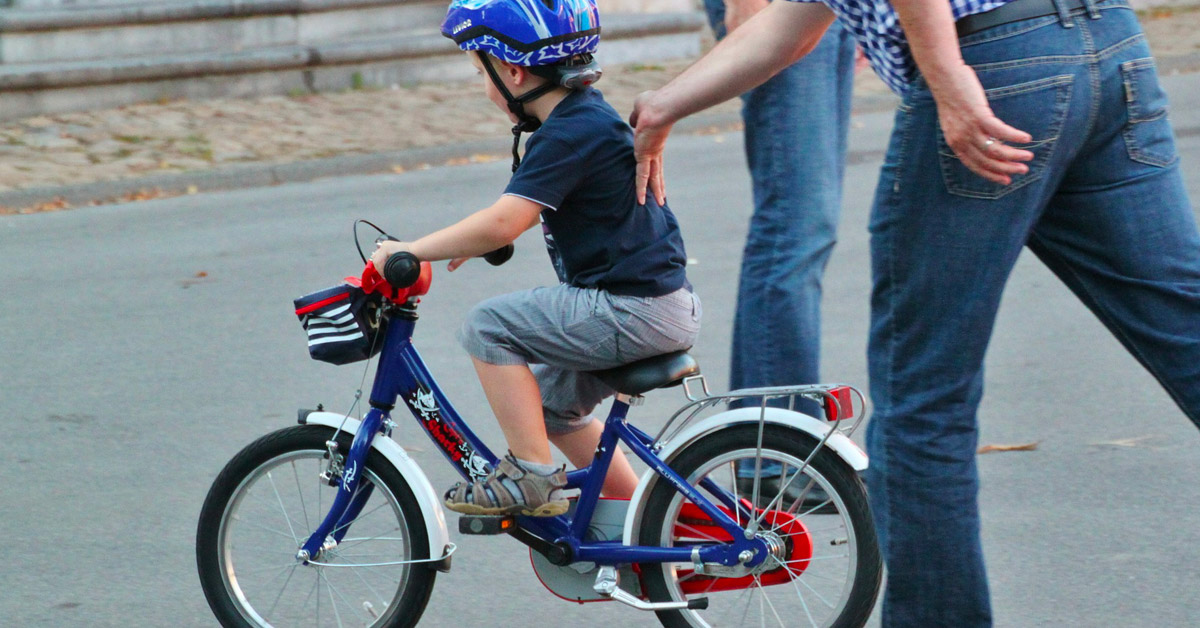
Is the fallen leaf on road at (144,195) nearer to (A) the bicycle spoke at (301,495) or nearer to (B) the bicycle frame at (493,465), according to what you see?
(A) the bicycle spoke at (301,495)

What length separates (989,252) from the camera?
2287 millimetres

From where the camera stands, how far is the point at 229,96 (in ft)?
39.5

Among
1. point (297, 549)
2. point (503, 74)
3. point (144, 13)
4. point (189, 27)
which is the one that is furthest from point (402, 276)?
point (189, 27)

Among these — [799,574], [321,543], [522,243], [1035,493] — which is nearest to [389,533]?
[321,543]

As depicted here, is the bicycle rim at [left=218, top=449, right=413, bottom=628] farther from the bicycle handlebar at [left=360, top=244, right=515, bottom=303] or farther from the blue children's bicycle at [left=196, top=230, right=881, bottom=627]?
the bicycle handlebar at [left=360, top=244, right=515, bottom=303]

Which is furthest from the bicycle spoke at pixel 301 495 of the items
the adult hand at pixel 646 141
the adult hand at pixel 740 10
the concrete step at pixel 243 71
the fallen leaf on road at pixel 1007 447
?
the concrete step at pixel 243 71

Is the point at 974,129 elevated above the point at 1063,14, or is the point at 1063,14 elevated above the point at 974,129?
the point at 1063,14

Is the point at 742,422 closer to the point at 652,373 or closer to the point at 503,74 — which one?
the point at 652,373

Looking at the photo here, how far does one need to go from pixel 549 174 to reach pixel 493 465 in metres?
0.69

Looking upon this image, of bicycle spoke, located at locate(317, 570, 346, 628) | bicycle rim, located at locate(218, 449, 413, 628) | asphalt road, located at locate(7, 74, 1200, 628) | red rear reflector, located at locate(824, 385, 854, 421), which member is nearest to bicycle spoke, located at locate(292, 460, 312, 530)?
bicycle rim, located at locate(218, 449, 413, 628)

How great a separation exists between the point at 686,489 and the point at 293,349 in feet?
10.3

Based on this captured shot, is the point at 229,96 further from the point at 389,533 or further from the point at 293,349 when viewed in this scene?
the point at 389,533

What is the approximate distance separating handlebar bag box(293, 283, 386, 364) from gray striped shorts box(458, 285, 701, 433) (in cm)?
21

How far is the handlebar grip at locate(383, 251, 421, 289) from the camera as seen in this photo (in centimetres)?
280
